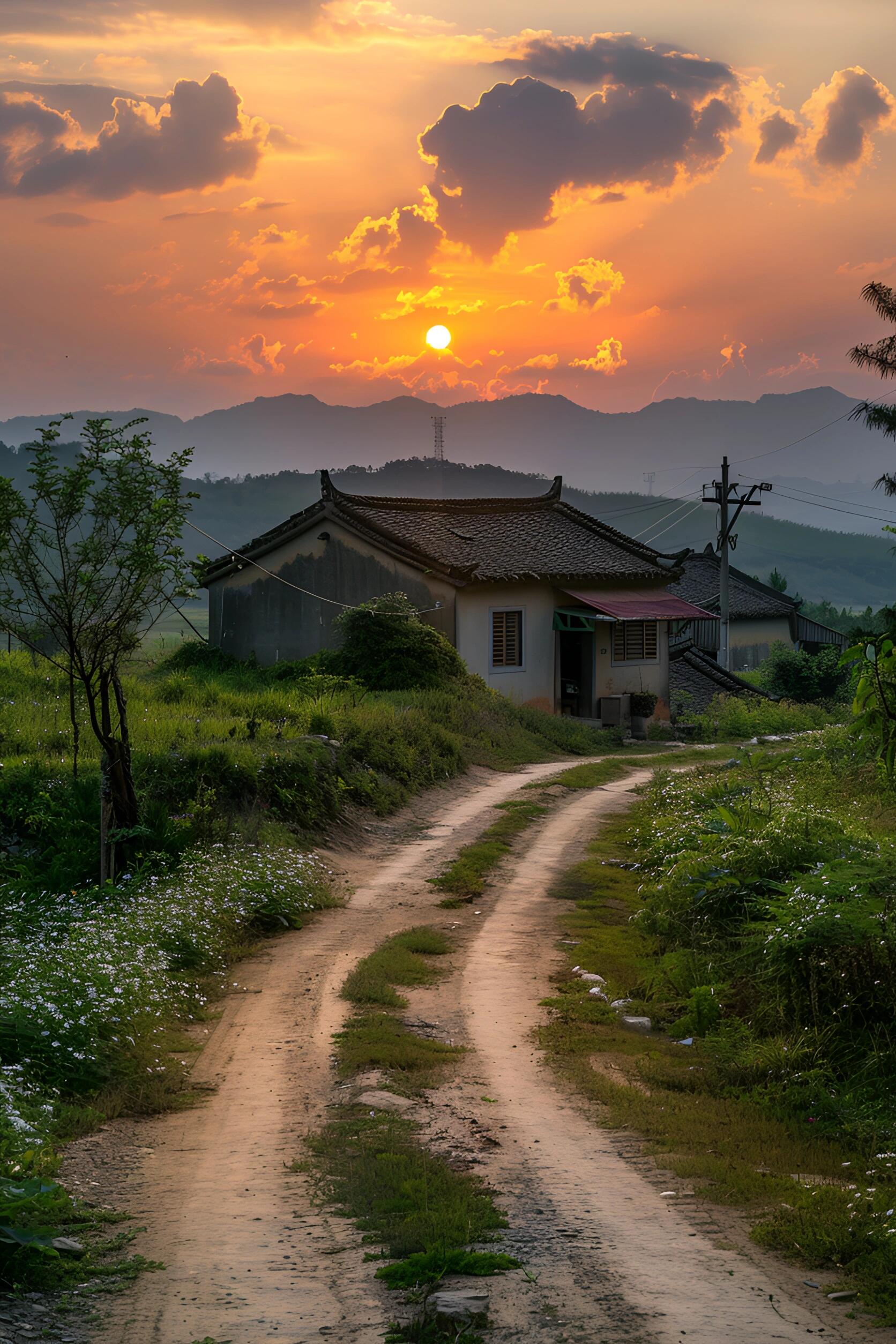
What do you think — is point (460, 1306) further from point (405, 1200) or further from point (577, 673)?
point (577, 673)

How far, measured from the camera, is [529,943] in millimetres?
12523

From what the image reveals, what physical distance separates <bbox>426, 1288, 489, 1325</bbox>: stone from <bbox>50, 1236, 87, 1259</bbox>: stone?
1.85m

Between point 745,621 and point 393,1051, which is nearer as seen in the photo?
point 393,1051

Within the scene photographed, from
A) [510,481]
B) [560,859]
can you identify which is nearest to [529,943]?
[560,859]

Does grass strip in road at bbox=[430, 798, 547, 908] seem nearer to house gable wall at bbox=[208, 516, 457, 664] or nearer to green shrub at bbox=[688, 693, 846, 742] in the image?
house gable wall at bbox=[208, 516, 457, 664]

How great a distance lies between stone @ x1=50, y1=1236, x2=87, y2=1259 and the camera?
5.71 meters

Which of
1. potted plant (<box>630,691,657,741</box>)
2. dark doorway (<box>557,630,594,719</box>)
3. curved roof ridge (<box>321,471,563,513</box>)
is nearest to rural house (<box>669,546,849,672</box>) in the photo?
curved roof ridge (<box>321,471,563,513</box>)

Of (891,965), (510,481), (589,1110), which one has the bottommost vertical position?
(589,1110)

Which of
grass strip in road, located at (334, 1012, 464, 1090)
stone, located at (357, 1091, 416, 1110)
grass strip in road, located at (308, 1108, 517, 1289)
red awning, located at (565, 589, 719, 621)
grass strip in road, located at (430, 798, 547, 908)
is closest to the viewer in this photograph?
grass strip in road, located at (308, 1108, 517, 1289)

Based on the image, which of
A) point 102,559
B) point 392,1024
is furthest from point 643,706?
point 392,1024

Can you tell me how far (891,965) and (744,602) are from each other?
53156mm

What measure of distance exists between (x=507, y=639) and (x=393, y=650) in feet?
16.4

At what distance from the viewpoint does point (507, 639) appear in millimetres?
32500

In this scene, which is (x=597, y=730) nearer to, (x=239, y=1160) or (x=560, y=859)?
(x=560, y=859)
